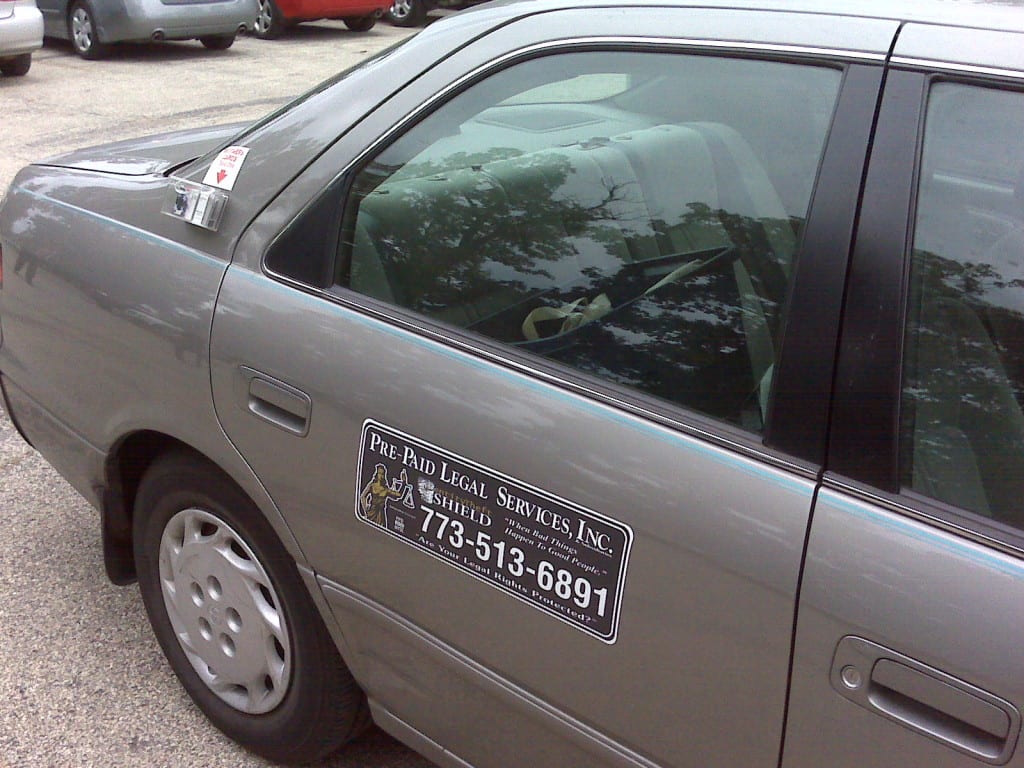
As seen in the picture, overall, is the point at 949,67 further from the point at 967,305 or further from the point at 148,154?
the point at 148,154

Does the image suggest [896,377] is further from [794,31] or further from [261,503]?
[261,503]

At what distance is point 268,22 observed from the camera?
13.2 m

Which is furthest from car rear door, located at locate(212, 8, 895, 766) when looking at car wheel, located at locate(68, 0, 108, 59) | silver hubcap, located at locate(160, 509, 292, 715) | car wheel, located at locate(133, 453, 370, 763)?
car wheel, located at locate(68, 0, 108, 59)

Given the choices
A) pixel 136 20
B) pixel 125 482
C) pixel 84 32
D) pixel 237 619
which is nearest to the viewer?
pixel 237 619

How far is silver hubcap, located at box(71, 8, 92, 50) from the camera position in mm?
11094

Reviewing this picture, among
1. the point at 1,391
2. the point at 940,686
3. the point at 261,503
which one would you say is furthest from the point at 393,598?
the point at 1,391

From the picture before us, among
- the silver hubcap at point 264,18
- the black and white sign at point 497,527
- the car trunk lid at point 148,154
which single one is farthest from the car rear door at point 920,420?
the silver hubcap at point 264,18

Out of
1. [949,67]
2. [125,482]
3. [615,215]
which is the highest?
[949,67]

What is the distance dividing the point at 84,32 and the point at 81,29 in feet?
0.19

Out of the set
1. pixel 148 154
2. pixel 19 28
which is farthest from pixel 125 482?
pixel 19 28

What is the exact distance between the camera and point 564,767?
1.75 m

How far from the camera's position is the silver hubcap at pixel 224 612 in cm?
224

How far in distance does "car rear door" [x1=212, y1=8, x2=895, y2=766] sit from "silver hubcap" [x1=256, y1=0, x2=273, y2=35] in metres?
11.9

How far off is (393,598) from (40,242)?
48.7 inches
